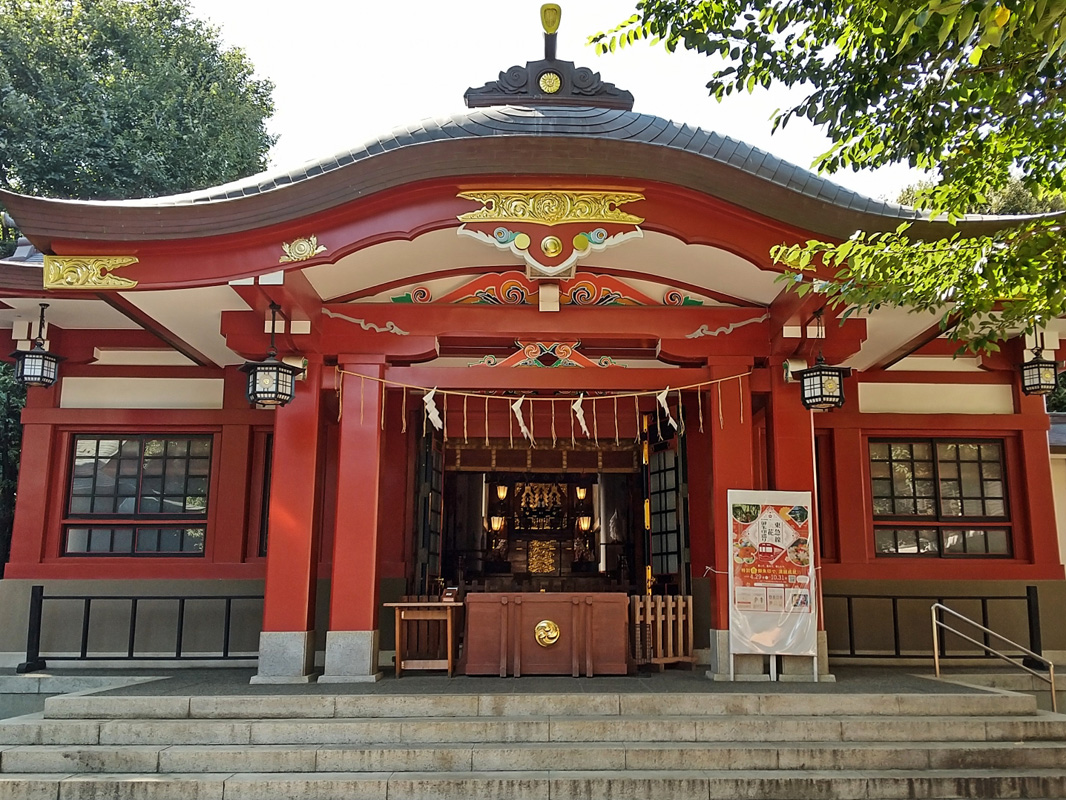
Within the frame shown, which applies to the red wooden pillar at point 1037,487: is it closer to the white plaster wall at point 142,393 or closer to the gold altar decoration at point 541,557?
the gold altar decoration at point 541,557

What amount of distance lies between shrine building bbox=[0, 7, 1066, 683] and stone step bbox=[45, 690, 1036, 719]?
45.1 inches

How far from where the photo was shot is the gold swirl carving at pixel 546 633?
860cm

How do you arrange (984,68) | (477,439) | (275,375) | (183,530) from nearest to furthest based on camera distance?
(984,68), (275,375), (183,530), (477,439)

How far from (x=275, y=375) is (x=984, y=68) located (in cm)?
610

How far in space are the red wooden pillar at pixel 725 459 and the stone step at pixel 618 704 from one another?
4.68 ft

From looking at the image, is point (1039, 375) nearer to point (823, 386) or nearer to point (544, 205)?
point (823, 386)

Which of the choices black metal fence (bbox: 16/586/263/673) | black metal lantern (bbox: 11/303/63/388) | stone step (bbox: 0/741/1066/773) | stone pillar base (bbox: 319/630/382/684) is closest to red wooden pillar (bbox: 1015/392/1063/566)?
stone step (bbox: 0/741/1066/773)

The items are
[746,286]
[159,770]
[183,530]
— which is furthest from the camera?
[183,530]

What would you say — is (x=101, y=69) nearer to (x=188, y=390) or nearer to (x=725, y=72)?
(x=188, y=390)

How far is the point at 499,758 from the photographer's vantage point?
642cm

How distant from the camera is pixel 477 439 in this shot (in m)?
12.3

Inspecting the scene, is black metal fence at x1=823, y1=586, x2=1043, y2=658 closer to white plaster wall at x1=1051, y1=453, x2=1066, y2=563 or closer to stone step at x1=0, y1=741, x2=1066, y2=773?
white plaster wall at x1=1051, y1=453, x2=1066, y2=563

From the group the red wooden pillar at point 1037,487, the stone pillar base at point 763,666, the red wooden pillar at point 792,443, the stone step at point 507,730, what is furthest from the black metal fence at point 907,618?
the stone step at point 507,730

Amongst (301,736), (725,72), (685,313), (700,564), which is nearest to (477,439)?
(700,564)
